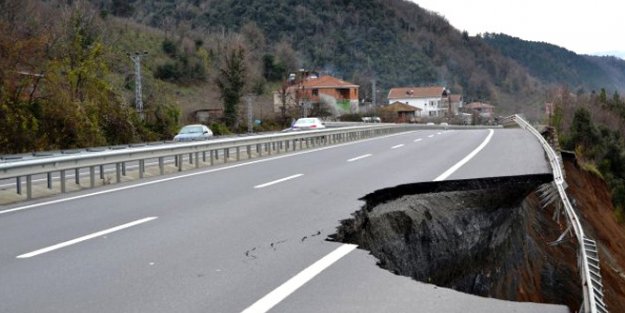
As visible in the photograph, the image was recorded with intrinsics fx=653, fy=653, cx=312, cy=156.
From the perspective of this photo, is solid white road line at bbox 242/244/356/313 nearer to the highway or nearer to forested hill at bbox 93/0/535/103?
the highway

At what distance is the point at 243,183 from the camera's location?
46.1 feet

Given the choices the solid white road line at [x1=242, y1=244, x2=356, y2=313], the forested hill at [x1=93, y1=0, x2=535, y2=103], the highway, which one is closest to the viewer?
the solid white road line at [x1=242, y1=244, x2=356, y2=313]

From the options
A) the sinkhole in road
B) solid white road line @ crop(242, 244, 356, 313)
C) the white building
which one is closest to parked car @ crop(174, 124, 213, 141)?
the sinkhole in road

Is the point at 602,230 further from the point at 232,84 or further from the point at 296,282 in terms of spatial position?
the point at 232,84

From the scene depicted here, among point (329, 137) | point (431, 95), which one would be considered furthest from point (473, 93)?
point (329, 137)

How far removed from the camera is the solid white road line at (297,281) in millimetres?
5285

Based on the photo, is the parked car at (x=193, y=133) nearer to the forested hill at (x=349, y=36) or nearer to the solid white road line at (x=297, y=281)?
the solid white road line at (x=297, y=281)

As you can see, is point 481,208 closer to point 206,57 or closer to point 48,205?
point 48,205

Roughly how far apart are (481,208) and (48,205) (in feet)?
25.3

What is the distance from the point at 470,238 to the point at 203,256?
5561mm

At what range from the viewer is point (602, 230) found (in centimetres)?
1948

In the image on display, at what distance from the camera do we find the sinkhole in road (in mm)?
9539

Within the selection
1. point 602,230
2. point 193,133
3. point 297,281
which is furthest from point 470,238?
point 193,133

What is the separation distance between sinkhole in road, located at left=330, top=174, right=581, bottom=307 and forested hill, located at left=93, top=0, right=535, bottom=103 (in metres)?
112
